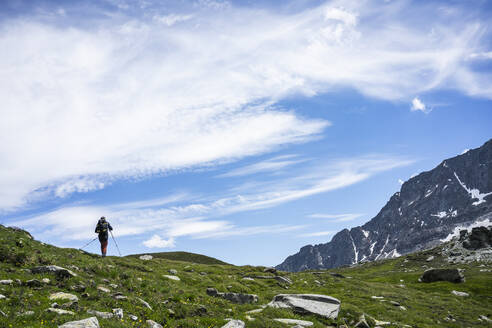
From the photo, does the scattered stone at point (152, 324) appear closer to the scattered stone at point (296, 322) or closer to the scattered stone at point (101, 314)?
the scattered stone at point (101, 314)

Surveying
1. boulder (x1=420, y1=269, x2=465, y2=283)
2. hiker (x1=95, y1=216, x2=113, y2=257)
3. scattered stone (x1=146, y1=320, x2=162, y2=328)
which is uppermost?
hiker (x1=95, y1=216, x2=113, y2=257)

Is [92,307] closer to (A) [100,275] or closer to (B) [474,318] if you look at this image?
(A) [100,275]

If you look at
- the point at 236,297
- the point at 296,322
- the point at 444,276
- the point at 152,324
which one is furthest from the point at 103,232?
the point at 444,276

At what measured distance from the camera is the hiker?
31.7 meters

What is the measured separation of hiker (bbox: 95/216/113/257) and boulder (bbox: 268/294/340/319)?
18.3m

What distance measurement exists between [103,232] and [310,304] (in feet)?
69.5

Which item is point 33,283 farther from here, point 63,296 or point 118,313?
point 118,313

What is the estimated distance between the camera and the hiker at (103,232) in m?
31.7

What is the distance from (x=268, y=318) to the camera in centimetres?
1980

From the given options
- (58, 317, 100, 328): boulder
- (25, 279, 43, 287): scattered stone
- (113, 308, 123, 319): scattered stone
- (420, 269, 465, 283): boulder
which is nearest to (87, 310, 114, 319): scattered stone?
(113, 308, 123, 319): scattered stone

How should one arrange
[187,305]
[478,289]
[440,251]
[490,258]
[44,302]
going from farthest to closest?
[440,251] < [490,258] < [478,289] < [187,305] < [44,302]

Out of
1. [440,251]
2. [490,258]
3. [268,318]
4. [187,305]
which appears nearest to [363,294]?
[268,318]

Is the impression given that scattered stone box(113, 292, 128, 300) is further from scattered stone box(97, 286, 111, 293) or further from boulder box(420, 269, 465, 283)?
boulder box(420, 269, 465, 283)

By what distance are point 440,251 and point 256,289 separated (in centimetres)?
15427
